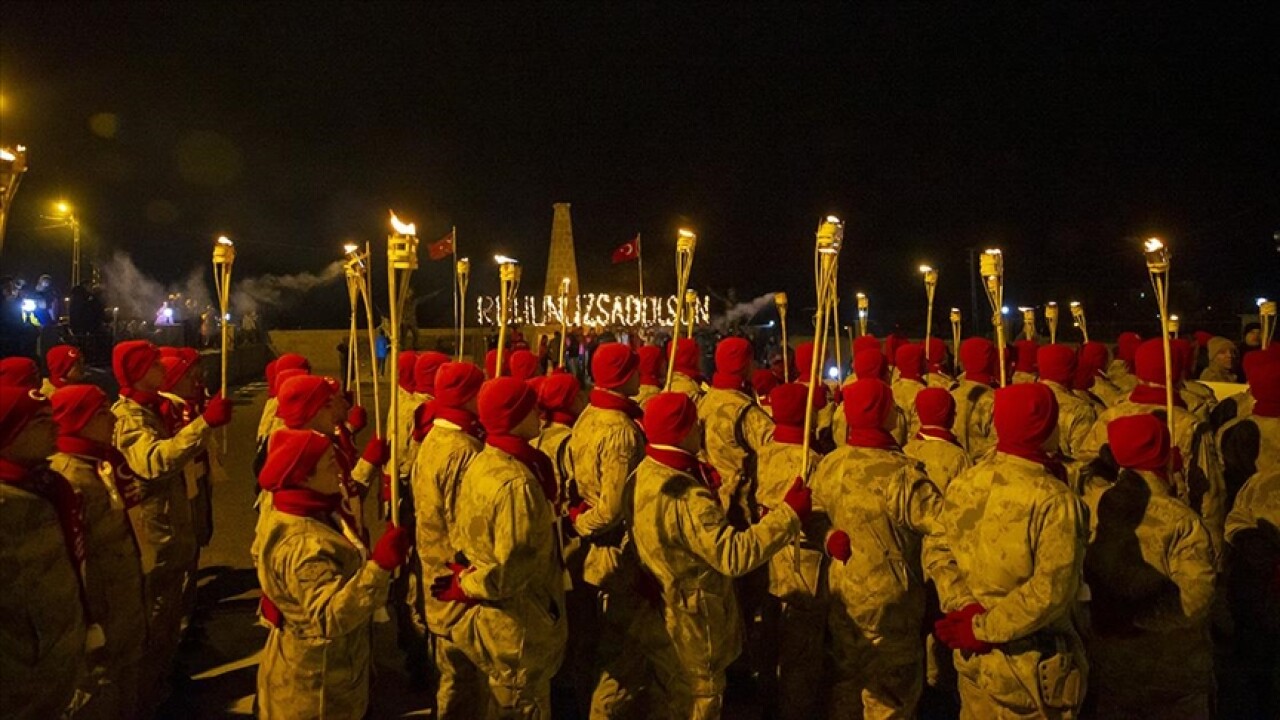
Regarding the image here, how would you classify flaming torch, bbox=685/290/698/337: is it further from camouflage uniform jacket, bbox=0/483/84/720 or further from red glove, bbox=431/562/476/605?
camouflage uniform jacket, bbox=0/483/84/720

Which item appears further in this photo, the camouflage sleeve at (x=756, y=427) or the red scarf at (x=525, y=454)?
the camouflage sleeve at (x=756, y=427)

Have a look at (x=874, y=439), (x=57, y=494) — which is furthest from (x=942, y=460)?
(x=57, y=494)

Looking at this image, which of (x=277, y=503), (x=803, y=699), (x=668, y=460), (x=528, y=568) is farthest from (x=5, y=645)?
(x=803, y=699)

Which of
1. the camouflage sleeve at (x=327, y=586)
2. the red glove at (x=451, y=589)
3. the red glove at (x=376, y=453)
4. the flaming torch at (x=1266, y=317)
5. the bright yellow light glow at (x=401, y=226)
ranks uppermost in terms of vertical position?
the bright yellow light glow at (x=401, y=226)

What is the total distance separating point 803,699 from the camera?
5301 mm

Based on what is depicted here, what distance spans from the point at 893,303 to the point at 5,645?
58.0 metres

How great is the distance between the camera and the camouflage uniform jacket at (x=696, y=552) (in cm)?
403

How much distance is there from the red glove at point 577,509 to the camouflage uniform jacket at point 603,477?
41 millimetres

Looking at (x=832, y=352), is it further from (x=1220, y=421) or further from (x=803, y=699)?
(x=803, y=699)

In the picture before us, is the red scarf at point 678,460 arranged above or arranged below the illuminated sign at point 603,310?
below

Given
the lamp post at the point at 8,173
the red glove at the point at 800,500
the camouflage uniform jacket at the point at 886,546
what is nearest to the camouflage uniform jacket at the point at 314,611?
the lamp post at the point at 8,173

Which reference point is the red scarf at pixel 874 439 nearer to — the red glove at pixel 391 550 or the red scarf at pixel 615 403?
the red scarf at pixel 615 403

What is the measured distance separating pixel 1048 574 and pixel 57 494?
13.9 ft

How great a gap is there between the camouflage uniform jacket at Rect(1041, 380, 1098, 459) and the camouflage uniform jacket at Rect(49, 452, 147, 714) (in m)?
6.76
